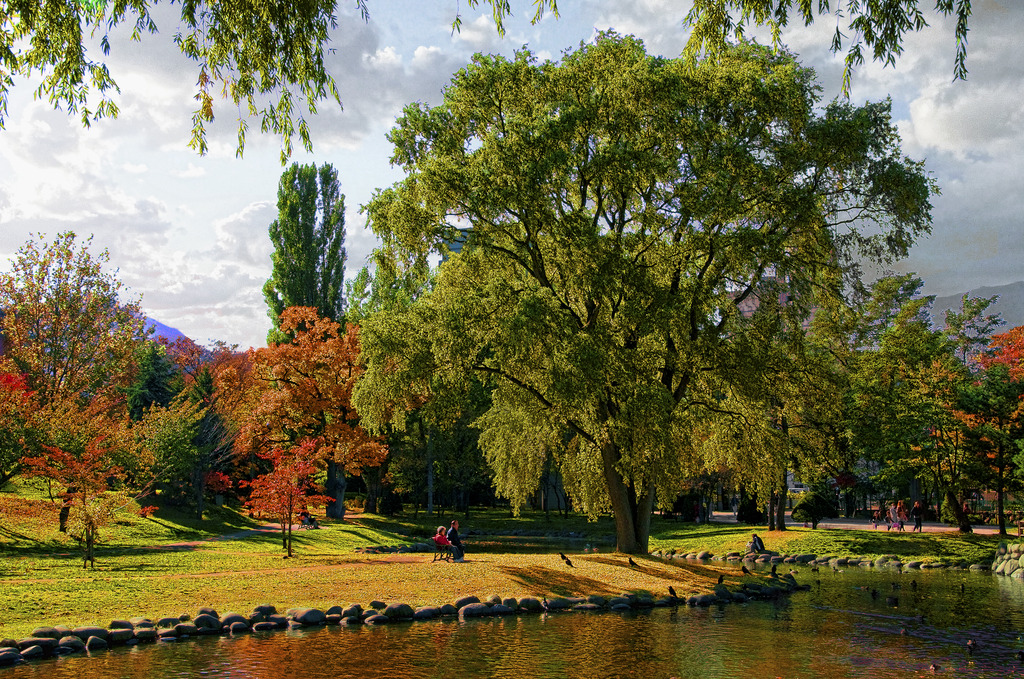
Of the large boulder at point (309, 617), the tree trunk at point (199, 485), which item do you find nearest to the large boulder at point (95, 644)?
the large boulder at point (309, 617)

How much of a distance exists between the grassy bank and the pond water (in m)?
2.03

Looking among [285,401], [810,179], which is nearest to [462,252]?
[810,179]

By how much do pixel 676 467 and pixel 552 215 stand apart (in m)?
8.57

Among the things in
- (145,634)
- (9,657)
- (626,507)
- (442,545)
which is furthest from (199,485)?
(9,657)

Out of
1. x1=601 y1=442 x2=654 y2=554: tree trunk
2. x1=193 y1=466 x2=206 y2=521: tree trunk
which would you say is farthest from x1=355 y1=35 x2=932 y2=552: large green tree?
x1=193 y1=466 x2=206 y2=521: tree trunk

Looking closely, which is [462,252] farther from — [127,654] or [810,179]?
[127,654]

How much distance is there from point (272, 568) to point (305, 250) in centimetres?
3439

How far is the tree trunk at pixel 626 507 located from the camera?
24984 mm

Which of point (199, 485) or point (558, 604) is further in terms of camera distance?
point (199, 485)

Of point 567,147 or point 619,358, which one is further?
point 567,147

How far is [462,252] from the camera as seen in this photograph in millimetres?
25641

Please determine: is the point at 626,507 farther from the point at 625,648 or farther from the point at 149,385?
the point at 149,385

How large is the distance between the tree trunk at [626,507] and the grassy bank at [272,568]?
49.3 inches

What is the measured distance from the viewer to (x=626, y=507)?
2569 centimetres
